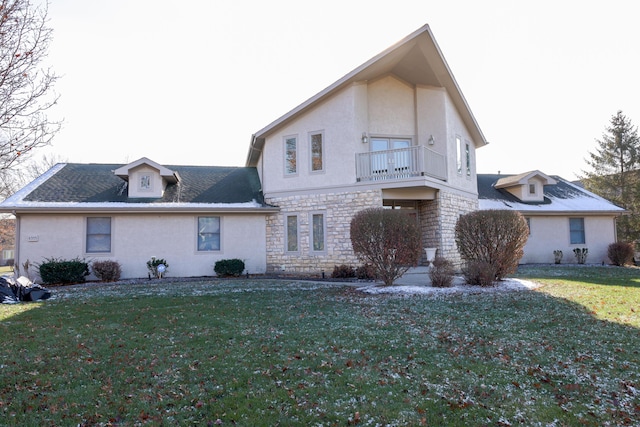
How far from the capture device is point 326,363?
4977mm

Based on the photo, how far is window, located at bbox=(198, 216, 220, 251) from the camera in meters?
16.9

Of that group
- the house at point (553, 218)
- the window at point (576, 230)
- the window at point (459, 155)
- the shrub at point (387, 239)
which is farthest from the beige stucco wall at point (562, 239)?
the shrub at point (387, 239)

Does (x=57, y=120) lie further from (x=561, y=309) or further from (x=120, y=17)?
(x=561, y=309)

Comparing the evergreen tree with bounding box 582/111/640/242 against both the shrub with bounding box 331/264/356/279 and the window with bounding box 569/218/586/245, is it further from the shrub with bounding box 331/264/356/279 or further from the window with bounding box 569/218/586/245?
the shrub with bounding box 331/264/356/279

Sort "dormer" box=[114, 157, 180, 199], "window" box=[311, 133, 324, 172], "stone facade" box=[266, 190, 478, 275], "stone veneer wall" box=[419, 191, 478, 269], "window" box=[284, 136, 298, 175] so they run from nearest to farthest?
"stone facade" box=[266, 190, 478, 275] < "stone veneer wall" box=[419, 191, 478, 269] < "window" box=[311, 133, 324, 172] < "dormer" box=[114, 157, 180, 199] < "window" box=[284, 136, 298, 175]

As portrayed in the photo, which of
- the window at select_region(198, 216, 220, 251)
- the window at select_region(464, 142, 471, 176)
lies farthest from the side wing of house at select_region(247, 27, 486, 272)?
the window at select_region(198, 216, 220, 251)

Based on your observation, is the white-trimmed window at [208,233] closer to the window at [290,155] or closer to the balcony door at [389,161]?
the window at [290,155]

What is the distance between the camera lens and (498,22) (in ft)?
33.8

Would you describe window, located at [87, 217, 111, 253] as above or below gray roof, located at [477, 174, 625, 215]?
below

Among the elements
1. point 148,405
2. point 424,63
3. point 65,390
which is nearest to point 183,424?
point 148,405

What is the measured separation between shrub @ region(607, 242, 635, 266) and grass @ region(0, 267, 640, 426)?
46.6ft

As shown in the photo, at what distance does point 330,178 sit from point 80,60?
908 centimetres

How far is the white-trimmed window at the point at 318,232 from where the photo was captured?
1617 cm

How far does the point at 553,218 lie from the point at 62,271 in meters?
22.1
